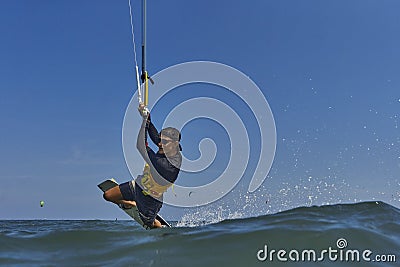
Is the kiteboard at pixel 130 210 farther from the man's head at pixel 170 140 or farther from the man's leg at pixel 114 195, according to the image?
the man's head at pixel 170 140

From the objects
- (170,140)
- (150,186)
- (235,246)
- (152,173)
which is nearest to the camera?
(235,246)

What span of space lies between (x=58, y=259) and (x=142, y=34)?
7.71m

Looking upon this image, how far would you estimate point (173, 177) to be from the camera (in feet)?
39.3

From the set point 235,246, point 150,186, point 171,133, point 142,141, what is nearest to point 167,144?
point 171,133

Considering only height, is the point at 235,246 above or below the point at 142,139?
below

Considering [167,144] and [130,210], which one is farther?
[130,210]

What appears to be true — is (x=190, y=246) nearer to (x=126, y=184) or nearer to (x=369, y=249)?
(x=369, y=249)

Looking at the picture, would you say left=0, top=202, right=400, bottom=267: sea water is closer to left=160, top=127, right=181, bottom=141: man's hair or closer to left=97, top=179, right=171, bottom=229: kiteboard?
left=160, top=127, right=181, bottom=141: man's hair

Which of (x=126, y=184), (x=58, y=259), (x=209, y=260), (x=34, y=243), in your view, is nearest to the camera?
(x=209, y=260)

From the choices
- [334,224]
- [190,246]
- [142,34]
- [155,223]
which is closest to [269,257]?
[190,246]

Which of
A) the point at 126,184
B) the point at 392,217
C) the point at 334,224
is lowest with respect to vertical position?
the point at 334,224

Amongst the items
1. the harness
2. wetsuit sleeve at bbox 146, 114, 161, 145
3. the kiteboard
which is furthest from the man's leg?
wetsuit sleeve at bbox 146, 114, 161, 145

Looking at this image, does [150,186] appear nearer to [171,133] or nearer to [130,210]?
[130,210]

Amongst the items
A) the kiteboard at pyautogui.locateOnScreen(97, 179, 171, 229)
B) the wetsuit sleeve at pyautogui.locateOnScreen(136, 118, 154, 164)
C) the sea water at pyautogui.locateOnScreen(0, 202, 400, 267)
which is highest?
the wetsuit sleeve at pyautogui.locateOnScreen(136, 118, 154, 164)
